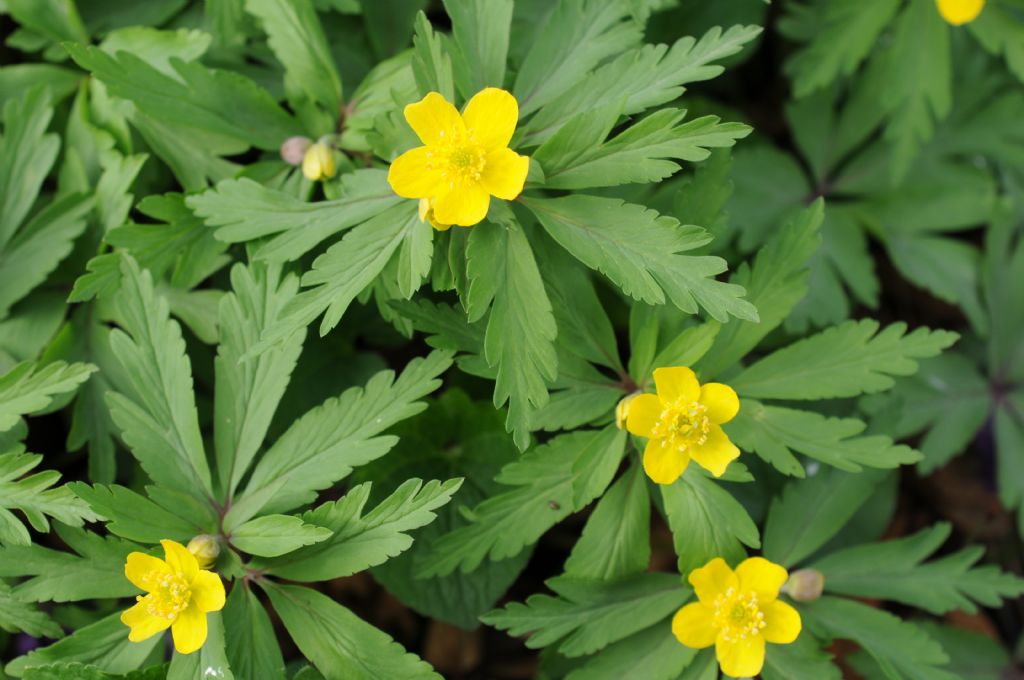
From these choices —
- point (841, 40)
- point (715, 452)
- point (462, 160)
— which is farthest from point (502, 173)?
point (841, 40)

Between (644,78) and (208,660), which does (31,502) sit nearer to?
(208,660)

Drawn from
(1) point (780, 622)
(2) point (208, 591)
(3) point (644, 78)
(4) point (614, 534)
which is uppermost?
(3) point (644, 78)

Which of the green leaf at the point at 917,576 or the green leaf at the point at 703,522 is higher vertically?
the green leaf at the point at 703,522

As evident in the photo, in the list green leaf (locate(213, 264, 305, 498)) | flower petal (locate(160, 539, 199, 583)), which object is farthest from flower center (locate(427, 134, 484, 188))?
flower petal (locate(160, 539, 199, 583))

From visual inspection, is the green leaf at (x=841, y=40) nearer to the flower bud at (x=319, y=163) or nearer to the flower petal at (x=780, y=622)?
the flower bud at (x=319, y=163)

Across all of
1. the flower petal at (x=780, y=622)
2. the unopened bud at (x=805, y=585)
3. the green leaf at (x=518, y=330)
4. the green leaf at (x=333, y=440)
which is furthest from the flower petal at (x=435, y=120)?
the unopened bud at (x=805, y=585)

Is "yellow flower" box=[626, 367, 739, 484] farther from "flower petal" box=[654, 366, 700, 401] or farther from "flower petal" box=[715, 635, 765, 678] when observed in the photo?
"flower petal" box=[715, 635, 765, 678]
